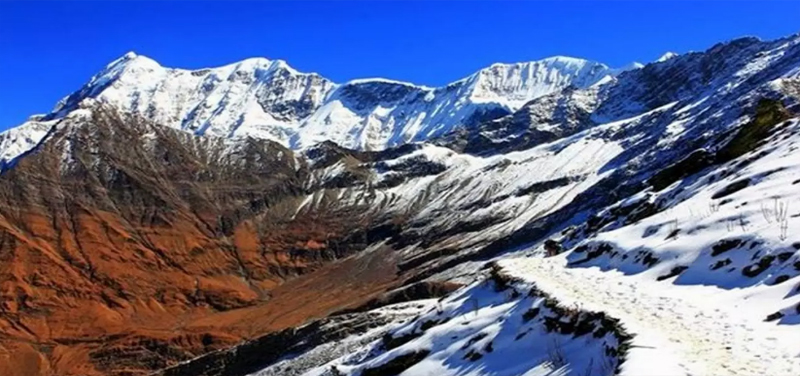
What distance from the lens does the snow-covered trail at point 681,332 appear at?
15680 millimetres

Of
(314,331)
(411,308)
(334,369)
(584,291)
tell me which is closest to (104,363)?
(314,331)

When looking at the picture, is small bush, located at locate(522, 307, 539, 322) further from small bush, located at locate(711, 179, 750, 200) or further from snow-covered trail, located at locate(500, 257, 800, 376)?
small bush, located at locate(711, 179, 750, 200)

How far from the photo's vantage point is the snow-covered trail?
15.7 m

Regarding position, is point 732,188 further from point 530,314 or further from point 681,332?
point 681,332

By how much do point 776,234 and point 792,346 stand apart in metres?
7.99

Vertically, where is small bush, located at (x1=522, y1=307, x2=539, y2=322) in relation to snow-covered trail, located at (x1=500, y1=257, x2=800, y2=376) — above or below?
above

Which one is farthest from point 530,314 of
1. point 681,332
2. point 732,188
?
point 732,188

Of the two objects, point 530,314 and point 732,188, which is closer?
point 530,314

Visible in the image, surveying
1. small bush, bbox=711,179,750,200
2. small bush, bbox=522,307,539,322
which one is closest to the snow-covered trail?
small bush, bbox=522,307,539,322

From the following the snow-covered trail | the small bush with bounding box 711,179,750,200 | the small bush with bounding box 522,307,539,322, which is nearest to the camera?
the snow-covered trail

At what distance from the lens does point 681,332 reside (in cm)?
1875

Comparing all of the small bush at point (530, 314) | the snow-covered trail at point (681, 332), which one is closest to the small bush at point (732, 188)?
the snow-covered trail at point (681, 332)

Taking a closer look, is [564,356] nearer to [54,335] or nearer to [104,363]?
[104,363]

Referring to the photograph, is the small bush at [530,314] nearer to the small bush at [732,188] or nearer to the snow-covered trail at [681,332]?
the snow-covered trail at [681,332]
